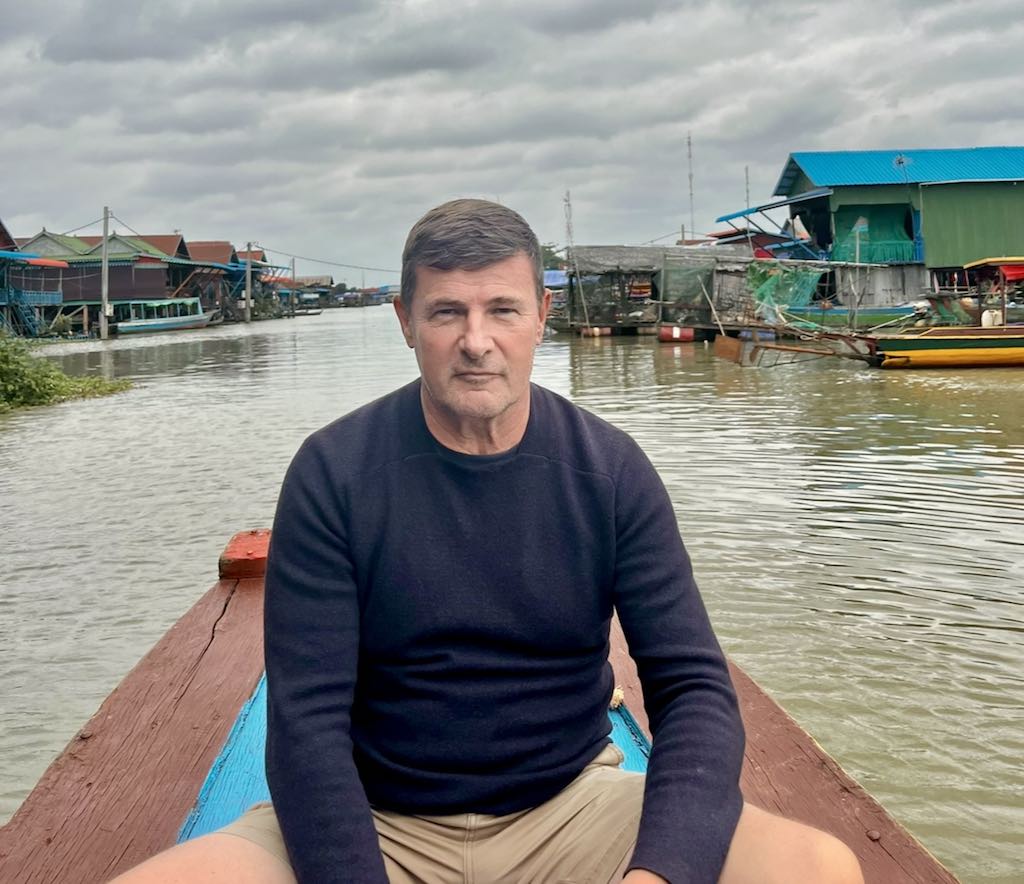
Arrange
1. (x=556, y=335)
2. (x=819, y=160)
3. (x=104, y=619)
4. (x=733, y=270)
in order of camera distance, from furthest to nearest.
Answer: (x=556, y=335)
(x=819, y=160)
(x=733, y=270)
(x=104, y=619)

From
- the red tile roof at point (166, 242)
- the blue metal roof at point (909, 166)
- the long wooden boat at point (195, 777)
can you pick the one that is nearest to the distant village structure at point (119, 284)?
the red tile roof at point (166, 242)

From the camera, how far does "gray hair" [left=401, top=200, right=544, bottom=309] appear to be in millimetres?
1879

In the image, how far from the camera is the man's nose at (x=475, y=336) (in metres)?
1.88

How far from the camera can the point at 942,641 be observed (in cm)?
470

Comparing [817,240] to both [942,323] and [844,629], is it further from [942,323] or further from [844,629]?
[844,629]

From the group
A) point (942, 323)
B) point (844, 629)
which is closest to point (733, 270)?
point (942, 323)

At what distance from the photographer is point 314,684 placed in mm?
1746

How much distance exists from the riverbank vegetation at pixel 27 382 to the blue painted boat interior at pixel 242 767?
14.8 metres

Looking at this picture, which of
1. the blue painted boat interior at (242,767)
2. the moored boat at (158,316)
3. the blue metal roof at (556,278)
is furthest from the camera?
the blue metal roof at (556,278)

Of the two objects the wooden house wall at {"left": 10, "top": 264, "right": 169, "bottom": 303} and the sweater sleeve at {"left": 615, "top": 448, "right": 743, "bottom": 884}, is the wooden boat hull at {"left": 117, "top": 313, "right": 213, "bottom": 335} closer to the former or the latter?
the wooden house wall at {"left": 10, "top": 264, "right": 169, "bottom": 303}

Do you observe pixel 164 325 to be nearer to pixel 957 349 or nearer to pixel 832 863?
pixel 957 349

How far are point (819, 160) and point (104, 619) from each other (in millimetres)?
29210

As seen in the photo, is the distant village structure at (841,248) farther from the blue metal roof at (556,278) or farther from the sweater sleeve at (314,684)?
the sweater sleeve at (314,684)

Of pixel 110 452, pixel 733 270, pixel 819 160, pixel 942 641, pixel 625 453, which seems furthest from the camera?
pixel 819 160
